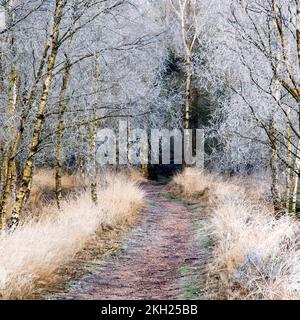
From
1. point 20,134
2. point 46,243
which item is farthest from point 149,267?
point 20,134

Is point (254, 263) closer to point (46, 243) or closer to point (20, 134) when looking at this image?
point (46, 243)

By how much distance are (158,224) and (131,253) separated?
3.32 m

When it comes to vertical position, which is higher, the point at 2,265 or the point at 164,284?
the point at 2,265

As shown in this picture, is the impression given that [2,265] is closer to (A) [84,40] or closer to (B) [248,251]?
(B) [248,251]

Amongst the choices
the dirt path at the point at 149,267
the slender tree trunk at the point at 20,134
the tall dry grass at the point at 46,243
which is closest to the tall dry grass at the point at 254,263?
the dirt path at the point at 149,267

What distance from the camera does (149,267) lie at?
764cm

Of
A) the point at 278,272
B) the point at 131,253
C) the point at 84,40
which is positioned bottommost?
the point at 131,253

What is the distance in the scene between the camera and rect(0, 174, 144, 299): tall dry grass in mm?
5230

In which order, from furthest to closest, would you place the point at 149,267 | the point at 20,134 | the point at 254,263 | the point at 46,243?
1. the point at 149,267
2. the point at 20,134
3. the point at 46,243
4. the point at 254,263

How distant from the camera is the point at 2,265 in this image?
17.3ft

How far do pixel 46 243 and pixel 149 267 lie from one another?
1908mm

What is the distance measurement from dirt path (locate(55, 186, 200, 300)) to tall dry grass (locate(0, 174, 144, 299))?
1.50 feet

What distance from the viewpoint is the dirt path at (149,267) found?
6047mm
